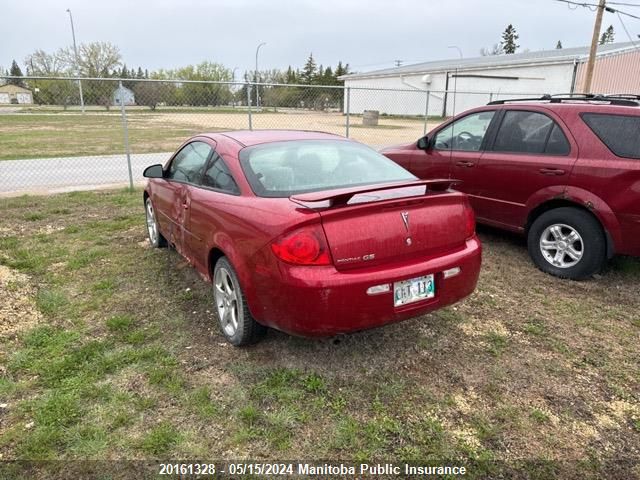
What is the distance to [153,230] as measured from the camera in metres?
5.55

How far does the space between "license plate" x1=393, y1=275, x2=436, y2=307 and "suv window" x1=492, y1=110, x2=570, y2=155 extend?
2635mm

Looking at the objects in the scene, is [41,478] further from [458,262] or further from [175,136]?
Answer: [175,136]

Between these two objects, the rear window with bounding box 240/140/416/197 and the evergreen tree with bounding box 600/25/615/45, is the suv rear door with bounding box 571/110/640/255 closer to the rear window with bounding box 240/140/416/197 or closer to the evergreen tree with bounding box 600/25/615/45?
the rear window with bounding box 240/140/416/197

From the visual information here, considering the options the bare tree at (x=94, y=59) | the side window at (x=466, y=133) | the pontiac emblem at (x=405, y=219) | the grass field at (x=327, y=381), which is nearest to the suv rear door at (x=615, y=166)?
the grass field at (x=327, y=381)

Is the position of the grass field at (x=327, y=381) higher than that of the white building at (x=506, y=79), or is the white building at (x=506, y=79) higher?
the white building at (x=506, y=79)

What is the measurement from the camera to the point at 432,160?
6066 millimetres

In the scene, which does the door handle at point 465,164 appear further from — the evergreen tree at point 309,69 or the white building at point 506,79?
the evergreen tree at point 309,69

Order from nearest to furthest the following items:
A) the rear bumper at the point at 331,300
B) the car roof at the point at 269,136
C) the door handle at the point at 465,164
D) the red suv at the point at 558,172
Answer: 1. the rear bumper at the point at 331,300
2. the car roof at the point at 269,136
3. the red suv at the point at 558,172
4. the door handle at the point at 465,164

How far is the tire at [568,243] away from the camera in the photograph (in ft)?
14.5

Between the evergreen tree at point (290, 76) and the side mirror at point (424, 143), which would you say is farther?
the evergreen tree at point (290, 76)

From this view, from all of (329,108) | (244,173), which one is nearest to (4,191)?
(244,173)

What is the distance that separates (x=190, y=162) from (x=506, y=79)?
3233 cm

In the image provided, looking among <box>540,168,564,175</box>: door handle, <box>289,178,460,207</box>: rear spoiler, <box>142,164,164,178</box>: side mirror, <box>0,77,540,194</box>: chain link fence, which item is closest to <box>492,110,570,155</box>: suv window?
<box>540,168,564,175</box>: door handle

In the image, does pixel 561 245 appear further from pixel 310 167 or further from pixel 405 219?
pixel 310 167
